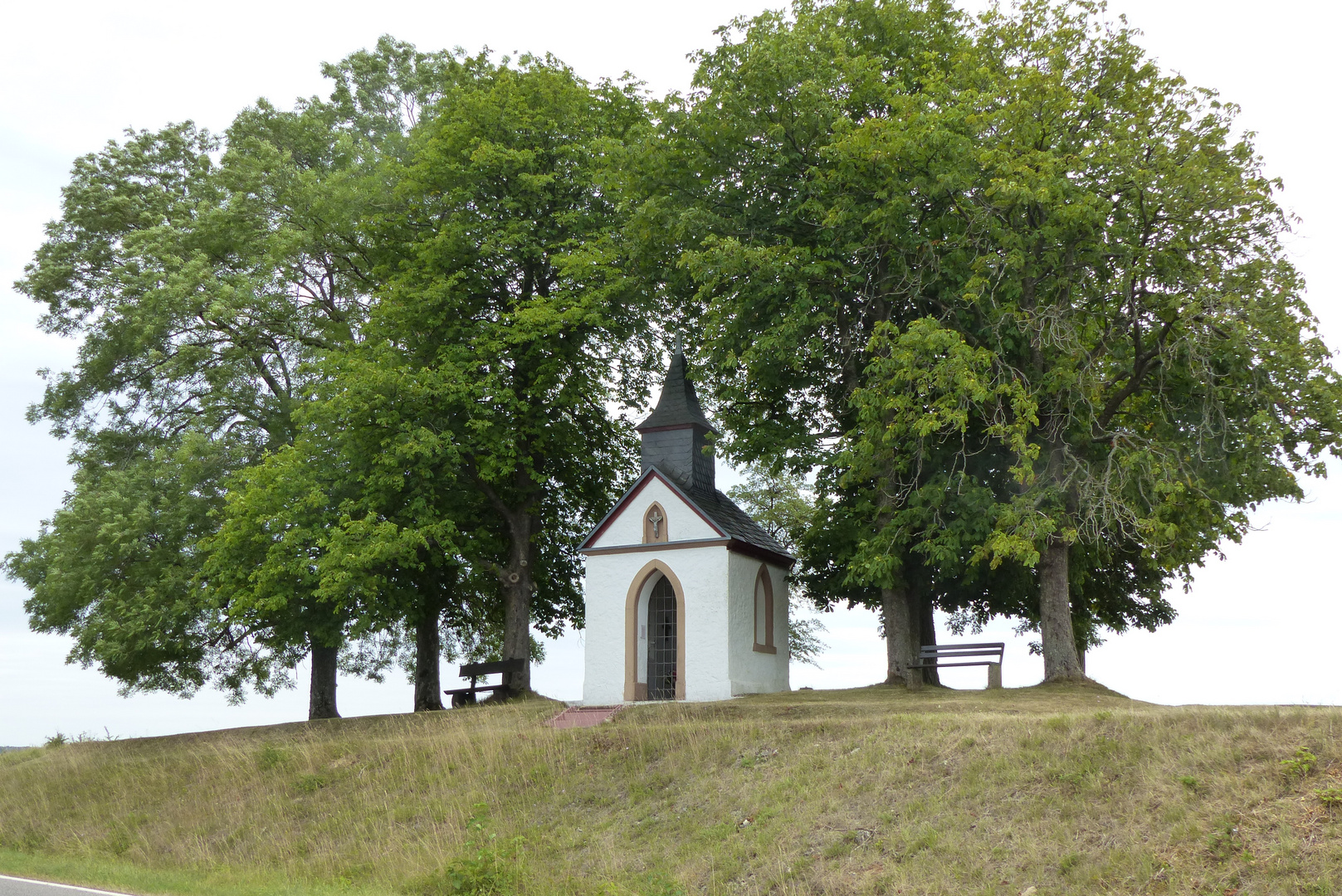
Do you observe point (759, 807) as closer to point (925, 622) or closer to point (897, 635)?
point (897, 635)

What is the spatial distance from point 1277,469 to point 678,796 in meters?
13.7

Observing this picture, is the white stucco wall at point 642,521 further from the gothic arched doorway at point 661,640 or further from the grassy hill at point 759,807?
the grassy hill at point 759,807

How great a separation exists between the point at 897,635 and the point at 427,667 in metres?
12.7

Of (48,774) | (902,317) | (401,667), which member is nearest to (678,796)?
(902,317)

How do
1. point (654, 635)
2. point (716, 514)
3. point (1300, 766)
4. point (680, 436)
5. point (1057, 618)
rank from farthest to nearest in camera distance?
1. point (680, 436)
2. point (654, 635)
3. point (716, 514)
4. point (1057, 618)
5. point (1300, 766)

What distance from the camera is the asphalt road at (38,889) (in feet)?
41.2

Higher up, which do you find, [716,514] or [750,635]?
[716,514]

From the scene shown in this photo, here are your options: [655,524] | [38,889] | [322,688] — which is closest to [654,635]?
[655,524]

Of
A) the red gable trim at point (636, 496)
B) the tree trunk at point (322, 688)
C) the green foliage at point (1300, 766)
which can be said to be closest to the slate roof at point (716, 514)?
the red gable trim at point (636, 496)

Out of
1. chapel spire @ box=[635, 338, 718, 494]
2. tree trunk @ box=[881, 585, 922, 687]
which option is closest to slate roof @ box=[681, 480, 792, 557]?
chapel spire @ box=[635, 338, 718, 494]

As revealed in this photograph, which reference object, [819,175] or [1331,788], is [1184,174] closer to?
[819,175]

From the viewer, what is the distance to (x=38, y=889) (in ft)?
42.8

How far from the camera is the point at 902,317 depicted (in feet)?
79.3

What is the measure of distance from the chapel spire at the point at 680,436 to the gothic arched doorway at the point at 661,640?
2.51 m
